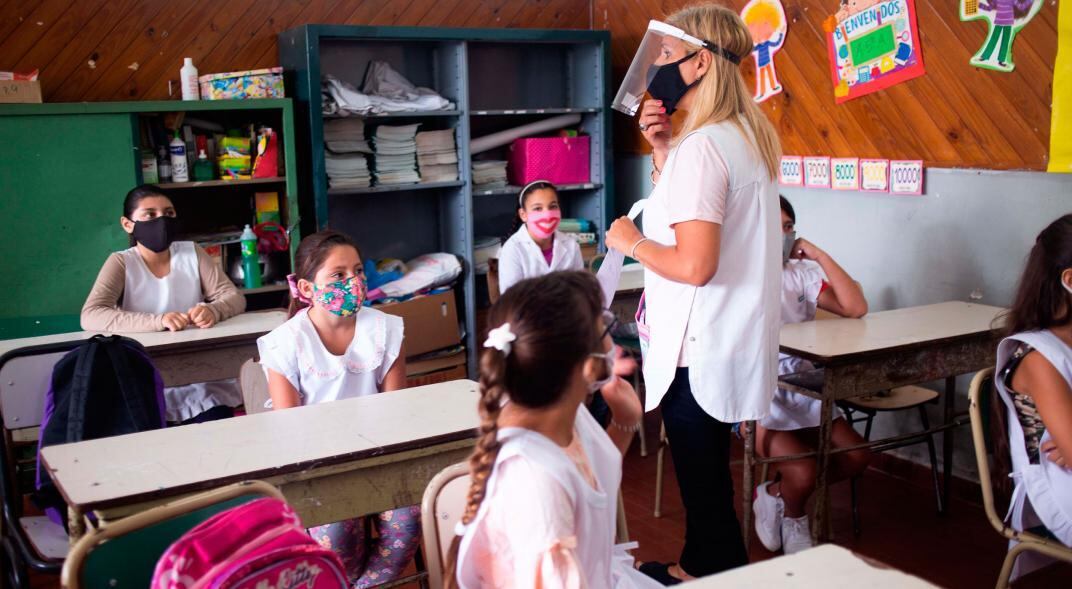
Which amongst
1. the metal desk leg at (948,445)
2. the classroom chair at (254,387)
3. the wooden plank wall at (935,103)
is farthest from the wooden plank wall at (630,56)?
the classroom chair at (254,387)

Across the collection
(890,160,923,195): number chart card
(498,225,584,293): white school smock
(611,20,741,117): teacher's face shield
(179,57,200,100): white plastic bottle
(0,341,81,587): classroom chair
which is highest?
(179,57,200,100): white plastic bottle

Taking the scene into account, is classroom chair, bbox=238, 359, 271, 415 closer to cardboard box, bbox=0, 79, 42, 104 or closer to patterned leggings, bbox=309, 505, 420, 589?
patterned leggings, bbox=309, 505, 420, 589

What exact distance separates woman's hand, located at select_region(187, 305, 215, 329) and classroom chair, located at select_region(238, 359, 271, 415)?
1.86 ft

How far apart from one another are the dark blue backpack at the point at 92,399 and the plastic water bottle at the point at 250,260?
1868 mm

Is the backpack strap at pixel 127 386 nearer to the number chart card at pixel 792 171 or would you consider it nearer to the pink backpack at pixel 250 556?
the pink backpack at pixel 250 556

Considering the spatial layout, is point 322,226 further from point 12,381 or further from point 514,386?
point 514,386

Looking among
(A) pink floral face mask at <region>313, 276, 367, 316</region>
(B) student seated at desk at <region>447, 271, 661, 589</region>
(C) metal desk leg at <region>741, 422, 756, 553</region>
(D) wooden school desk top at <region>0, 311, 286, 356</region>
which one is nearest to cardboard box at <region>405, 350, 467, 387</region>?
(D) wooden school desk top at <region>0, 311, 286, 356</region>

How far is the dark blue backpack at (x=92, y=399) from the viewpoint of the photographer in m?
2.36

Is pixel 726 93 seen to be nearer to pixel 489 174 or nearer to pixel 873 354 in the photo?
pixel 873 354

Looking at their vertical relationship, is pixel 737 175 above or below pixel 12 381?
above

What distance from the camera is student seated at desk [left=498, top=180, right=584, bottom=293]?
4086 mm

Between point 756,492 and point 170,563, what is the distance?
2365mm

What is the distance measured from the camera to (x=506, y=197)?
17.9 feet

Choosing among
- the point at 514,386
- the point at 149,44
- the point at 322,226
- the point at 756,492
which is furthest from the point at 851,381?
the point at 149,44
